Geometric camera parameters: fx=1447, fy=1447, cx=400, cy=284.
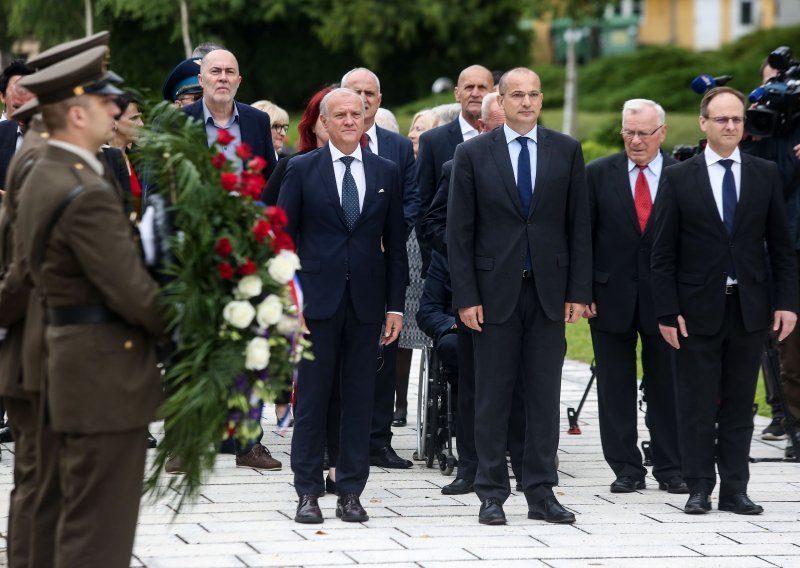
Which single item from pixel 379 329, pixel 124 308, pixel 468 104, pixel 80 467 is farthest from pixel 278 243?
pixel 468 104

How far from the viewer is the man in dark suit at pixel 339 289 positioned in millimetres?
7633

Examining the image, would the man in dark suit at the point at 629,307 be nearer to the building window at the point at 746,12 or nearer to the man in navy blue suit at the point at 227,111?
the man in navy blue suit at the point at 227,111

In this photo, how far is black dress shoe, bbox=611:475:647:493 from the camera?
8.46 meters

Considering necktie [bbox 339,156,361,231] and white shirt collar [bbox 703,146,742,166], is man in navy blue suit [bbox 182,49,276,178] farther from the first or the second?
white shirt collar [bbox 703,146,742,166]

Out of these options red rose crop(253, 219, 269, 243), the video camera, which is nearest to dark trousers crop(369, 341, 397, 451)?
the video camera

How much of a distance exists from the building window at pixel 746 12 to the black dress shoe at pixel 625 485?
6992 cm

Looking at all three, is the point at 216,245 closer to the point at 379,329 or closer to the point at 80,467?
the point at 80,467

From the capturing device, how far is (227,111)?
9.14m

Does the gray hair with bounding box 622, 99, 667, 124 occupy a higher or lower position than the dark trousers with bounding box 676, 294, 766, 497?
higher

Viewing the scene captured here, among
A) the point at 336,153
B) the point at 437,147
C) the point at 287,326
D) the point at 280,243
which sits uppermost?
the point at 437,147

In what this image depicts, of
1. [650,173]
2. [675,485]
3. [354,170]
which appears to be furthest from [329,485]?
[650,173]

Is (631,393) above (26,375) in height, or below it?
below

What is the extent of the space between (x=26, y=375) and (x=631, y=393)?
428 cm

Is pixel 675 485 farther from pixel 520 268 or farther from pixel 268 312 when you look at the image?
pixel 268 312
